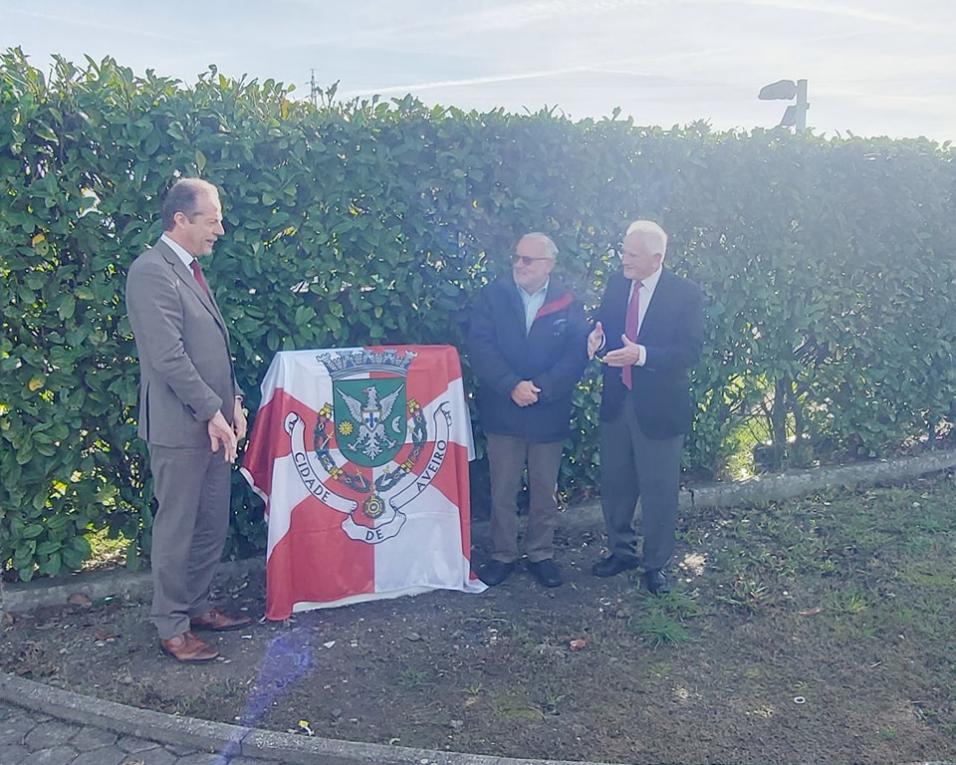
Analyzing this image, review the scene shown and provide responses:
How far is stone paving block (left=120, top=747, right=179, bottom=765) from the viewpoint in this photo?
3.48 meters

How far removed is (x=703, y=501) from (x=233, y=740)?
3.80 metres

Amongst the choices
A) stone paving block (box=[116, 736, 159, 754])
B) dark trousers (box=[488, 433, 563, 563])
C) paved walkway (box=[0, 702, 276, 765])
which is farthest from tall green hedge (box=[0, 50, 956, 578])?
stone paving block (box=[116, 736, 159, 754])

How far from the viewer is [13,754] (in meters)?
3.55

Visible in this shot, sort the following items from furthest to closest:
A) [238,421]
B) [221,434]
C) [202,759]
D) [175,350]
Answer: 1. [238,421]
2. [221,434]
3. [175,350]
4. [202,759]

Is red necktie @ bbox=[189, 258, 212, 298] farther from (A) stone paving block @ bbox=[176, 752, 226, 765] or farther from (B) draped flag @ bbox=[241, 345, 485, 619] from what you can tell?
(A) stone paving block @ bbox=[176, 752, 226, 765]

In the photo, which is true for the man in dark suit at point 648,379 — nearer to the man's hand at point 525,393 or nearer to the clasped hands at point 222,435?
the man's hand at point 525,393

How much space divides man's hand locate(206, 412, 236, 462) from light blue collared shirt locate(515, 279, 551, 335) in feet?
5.59

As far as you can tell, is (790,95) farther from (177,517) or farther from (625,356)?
(177,517)

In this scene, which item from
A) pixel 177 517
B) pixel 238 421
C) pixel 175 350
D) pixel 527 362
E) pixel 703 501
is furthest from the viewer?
pixel 703 501

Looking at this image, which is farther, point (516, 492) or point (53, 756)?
point (516, 492)

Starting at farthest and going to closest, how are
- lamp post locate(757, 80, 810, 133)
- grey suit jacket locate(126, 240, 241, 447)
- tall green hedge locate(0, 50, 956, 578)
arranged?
lamp post locate(757, 80, 810, 133) < tall green hedge locate(0, 50, 956, 578) < grey suit jacket locate(126, 240, 241, 447)

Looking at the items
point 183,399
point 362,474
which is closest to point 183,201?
point 183,399

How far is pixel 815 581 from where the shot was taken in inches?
199

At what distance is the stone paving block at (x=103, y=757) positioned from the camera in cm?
349
